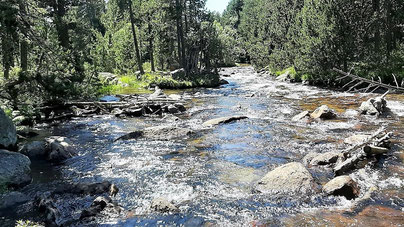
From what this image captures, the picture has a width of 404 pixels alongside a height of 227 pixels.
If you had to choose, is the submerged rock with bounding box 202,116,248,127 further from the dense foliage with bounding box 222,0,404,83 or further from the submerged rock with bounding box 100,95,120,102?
the dense foliage with bounding box 222,0,404,83

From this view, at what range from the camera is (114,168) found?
10.8 m

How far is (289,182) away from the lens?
8.65 metres

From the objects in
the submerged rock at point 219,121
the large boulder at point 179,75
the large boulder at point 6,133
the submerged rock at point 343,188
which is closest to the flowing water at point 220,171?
the submerged rock at point 343,188

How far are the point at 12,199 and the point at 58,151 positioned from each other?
12.3ft

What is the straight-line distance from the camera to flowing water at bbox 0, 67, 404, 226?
7.33m

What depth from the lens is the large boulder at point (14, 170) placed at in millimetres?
9117

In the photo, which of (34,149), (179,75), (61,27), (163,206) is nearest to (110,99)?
(61,27)

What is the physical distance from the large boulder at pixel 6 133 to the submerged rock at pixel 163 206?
20.2ft

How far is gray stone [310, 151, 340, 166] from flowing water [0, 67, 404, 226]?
1.62 ft

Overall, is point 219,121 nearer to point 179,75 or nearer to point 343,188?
point 343,188

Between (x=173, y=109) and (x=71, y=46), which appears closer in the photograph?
(x=173, y=109)

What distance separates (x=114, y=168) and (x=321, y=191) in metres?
6.36

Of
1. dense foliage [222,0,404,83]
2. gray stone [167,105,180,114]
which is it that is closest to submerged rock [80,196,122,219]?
gray stone [167,105,180,114]

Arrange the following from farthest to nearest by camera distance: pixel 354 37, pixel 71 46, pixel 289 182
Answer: pixel 354 37
pixel 71 46
pixel 289 182
